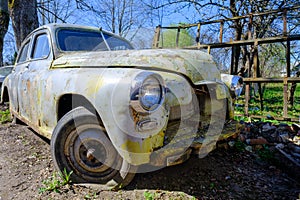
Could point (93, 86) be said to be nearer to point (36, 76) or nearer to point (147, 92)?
point (147, 92)

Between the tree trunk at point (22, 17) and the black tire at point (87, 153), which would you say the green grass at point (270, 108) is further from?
the tree trunk at point (22, 17)

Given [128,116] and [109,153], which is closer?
[128,116]

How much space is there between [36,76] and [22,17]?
506 centimetres

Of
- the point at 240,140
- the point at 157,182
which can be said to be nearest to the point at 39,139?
Result: the point at 157,182

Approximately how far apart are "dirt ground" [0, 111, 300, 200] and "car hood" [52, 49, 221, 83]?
1095 millimetres

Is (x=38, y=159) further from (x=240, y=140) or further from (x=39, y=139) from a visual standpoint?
(x=240, y=140)

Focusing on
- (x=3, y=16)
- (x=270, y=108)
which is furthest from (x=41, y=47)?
(x=3, y=16)

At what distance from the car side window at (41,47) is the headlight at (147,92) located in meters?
1.91

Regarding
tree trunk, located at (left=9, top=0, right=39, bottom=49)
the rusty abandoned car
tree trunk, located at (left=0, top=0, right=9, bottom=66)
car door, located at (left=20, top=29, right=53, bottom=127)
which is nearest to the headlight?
the rusty abandoned car

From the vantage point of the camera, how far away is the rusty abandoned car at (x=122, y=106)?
194 centimetres

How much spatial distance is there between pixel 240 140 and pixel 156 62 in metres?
2.24

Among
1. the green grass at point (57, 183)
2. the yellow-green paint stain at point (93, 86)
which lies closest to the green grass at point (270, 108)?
the yellow-green paint stain at point (93, 86)

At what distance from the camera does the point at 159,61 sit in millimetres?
2387

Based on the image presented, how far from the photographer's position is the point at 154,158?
1.98 metres
